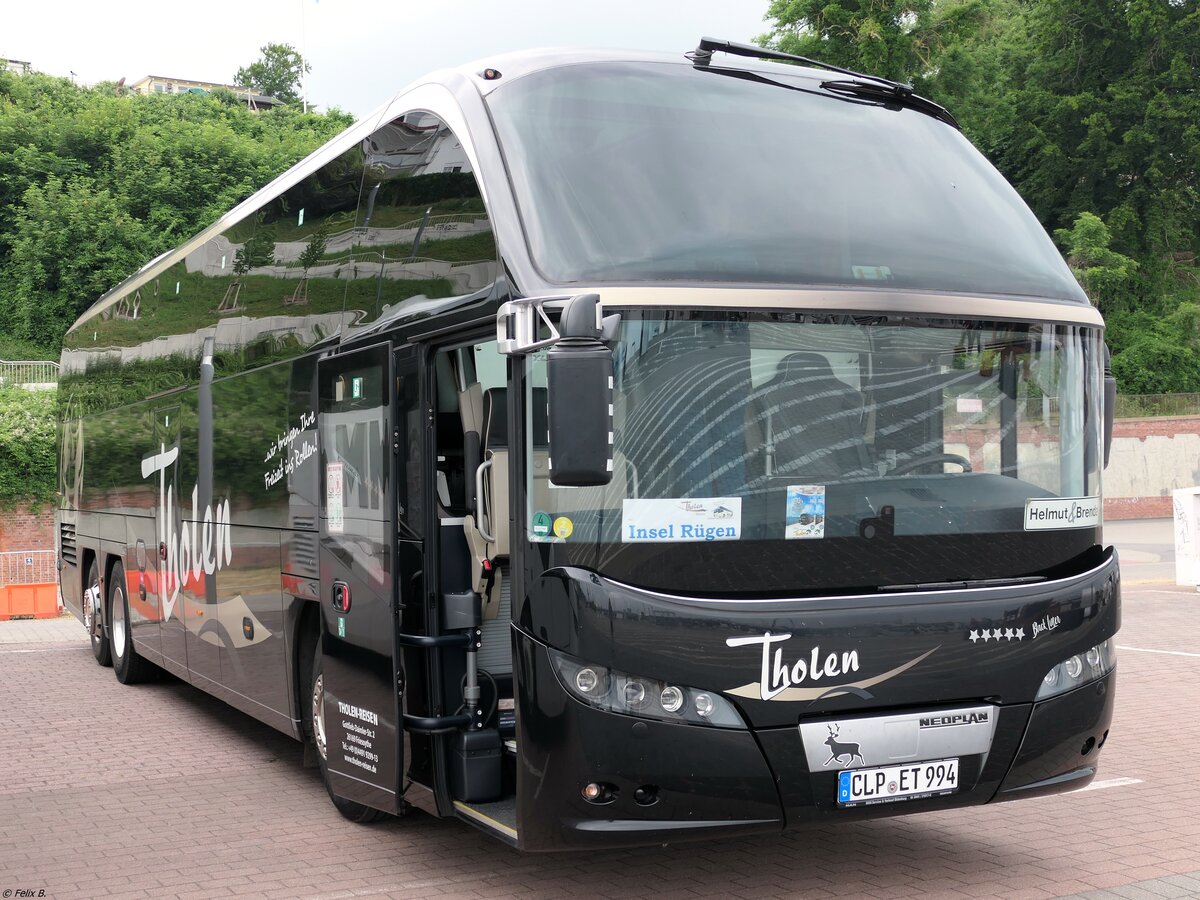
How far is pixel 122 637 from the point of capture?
13.2 meters

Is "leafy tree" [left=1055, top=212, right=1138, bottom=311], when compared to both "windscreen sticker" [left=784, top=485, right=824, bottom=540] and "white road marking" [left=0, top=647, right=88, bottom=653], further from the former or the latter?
"windscreen sticker" [left=784, top=485, right=824, bottom=540]

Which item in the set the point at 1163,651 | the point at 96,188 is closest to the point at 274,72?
the point at 96,188

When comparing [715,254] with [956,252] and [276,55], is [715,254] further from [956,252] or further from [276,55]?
[276,55]

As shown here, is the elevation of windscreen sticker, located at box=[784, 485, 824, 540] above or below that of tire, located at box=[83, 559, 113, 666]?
above

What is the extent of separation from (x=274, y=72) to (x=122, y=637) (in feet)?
315

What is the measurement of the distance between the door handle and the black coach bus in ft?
0.13

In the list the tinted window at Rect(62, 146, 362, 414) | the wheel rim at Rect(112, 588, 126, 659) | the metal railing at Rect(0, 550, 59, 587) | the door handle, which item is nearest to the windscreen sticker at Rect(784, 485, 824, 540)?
the door handle

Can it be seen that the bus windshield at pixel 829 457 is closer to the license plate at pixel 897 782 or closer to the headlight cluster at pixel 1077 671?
the headlight cluster at pixel 1077 671

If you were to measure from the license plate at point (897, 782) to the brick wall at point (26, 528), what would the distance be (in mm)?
→ 29221

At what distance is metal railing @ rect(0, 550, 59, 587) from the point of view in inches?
970

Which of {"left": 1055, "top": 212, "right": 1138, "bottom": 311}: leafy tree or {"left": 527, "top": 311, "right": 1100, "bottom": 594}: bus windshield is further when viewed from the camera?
{"left": 1055, "top": 212, "right": 1138, "bottom": 311}: leafy tree

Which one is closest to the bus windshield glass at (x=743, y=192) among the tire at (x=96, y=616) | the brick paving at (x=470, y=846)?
the brick paving at (x=470, y=846)

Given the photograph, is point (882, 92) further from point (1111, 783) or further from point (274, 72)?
point (274, 72)

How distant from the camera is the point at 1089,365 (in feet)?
19.7
